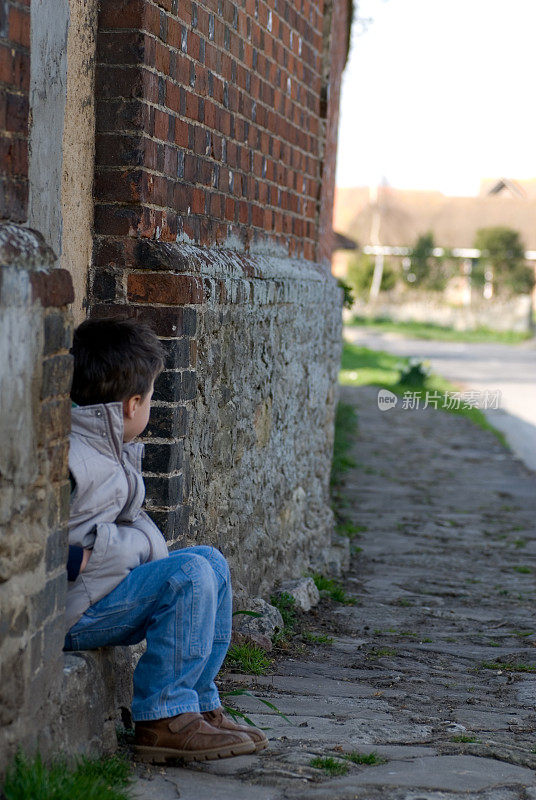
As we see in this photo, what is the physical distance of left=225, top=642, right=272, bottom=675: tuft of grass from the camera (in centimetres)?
369

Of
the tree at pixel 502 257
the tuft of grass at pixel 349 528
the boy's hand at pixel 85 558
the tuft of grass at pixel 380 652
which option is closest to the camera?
the boy's hand at pixel 85 558

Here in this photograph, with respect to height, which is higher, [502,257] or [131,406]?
[502,257]

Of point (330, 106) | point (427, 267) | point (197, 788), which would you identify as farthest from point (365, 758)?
point (427, 267)

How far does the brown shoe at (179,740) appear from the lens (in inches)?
102

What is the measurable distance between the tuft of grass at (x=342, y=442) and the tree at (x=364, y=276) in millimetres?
35186

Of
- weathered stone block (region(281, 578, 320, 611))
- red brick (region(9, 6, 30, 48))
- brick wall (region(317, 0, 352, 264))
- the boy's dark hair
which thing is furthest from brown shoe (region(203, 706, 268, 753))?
brick wall (region(317, 0, 352, 264))

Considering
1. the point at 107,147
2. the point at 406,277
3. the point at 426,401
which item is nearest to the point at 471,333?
the point at 406,277

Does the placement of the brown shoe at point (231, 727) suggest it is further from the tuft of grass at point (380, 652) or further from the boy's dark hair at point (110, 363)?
the tuft of grass at point (380, 652)

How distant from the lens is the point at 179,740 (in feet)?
8.47

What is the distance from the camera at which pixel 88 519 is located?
2549 mm

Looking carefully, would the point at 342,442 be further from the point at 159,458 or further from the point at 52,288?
the point at 52,288

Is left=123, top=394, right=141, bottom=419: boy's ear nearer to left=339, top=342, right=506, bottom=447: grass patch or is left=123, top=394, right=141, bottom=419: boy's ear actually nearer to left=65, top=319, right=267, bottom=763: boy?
left=65, top=319, right=267, bottom=763: boy

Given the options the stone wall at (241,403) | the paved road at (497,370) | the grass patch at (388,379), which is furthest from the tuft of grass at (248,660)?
the grass patch at (388,379)

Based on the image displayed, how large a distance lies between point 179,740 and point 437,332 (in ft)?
121
